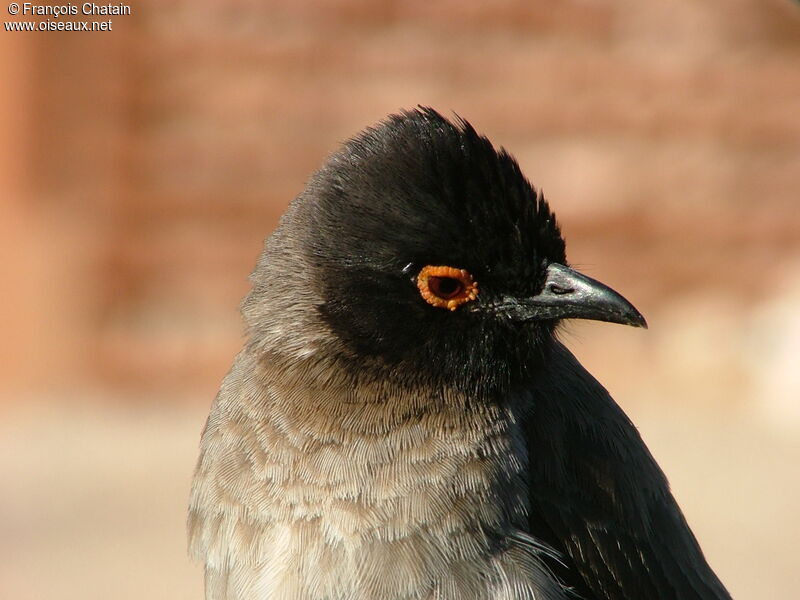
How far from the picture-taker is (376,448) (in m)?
3.73

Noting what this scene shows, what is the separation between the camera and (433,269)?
3.76m

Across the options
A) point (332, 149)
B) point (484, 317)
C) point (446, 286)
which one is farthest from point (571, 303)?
point (332, 149)

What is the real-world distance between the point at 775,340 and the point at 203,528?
753 centimetres

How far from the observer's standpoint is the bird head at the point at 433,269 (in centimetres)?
372

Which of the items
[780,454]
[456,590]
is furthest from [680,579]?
[780,454]

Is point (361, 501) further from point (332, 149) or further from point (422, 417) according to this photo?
point (332, 149)

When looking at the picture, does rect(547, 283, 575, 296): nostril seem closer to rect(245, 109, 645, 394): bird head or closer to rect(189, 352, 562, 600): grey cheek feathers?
rect(245, 109, 645, 394): bird head

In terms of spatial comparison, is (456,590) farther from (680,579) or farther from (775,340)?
(775,340)

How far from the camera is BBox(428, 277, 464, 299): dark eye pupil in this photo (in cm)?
379

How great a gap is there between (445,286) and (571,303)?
400 millimetres

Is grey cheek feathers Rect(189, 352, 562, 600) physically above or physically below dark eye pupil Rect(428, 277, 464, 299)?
below

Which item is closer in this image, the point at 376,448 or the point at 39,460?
the point at 376,448

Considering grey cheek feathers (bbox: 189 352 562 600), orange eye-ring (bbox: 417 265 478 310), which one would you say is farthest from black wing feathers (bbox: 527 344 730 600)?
orange eye-ring (bbox: 417 265 478 310)

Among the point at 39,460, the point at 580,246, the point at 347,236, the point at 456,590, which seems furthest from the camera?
the point at 580,246
